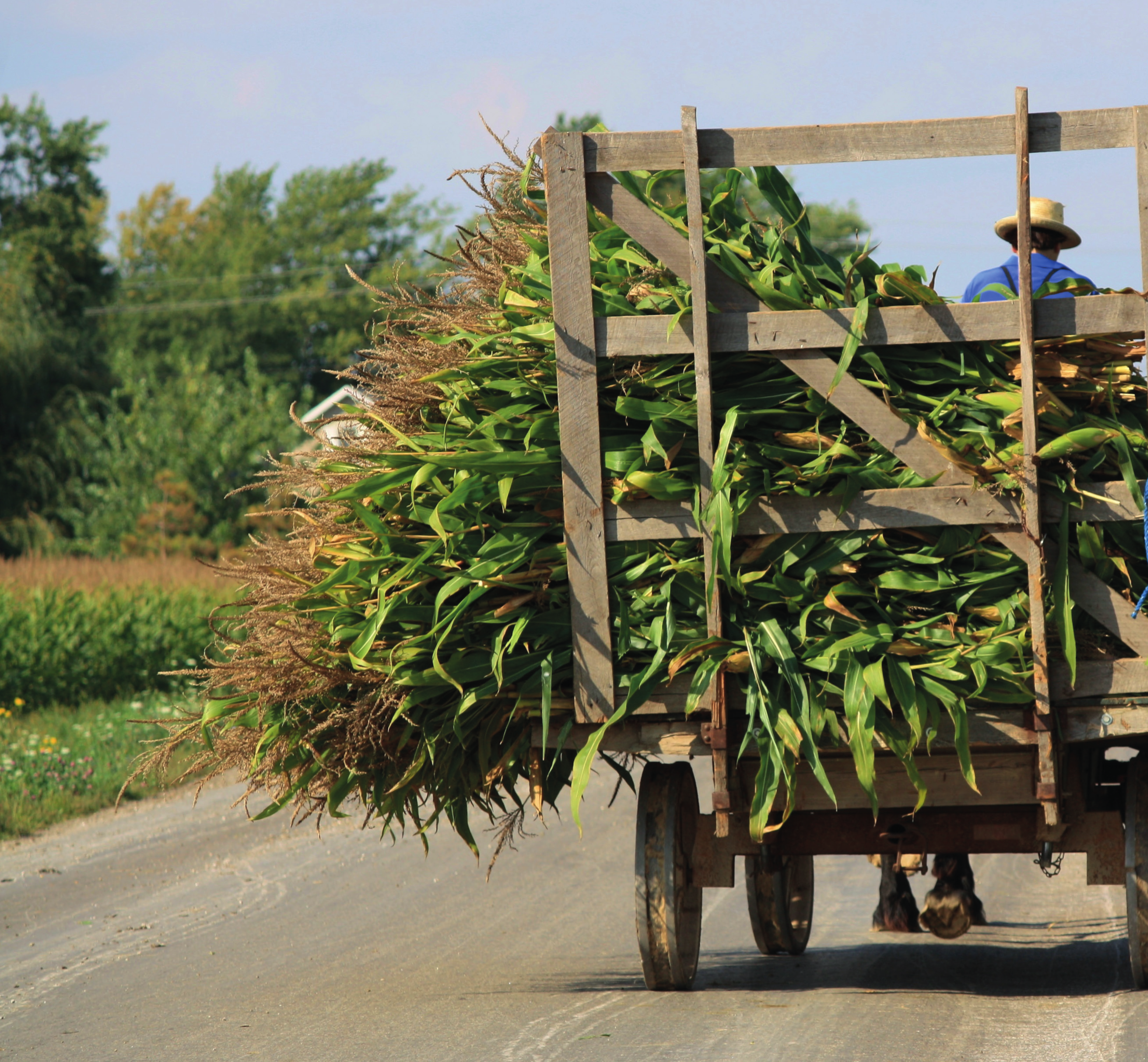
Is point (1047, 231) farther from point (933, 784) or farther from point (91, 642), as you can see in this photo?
point (91, 642)

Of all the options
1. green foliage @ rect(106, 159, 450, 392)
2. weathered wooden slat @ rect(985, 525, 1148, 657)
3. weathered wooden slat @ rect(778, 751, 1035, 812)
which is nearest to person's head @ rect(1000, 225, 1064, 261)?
weathered wooden slat @ rect(985, 525, 1148, 657)

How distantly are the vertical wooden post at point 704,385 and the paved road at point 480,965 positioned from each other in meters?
1.02

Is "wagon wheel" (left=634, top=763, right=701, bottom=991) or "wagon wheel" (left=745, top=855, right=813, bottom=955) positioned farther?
"wagon wheel" (left=745, top=855, right=813, bottom=955)

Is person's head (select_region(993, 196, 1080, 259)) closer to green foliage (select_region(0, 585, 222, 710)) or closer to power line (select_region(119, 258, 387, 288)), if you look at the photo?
green foliage (select_region(0, 585, 222, 710))

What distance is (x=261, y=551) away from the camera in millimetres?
5062

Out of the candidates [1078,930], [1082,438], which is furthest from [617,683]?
[1078,930]

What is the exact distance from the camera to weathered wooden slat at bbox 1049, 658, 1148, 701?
4.21 m

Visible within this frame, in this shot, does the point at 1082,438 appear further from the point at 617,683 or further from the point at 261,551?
the point at 261,551

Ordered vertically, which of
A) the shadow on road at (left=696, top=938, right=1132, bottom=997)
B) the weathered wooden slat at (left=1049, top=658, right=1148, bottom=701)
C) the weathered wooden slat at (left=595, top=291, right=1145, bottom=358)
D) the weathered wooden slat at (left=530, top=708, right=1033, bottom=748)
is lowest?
the shadow on road at (left=696, top=938, right=1132, bottom=997)

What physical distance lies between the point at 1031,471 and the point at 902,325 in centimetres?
62

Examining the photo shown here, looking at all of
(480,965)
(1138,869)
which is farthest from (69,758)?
(1138,869)

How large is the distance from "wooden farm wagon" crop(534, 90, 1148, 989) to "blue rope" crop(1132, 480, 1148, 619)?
0.11 ft

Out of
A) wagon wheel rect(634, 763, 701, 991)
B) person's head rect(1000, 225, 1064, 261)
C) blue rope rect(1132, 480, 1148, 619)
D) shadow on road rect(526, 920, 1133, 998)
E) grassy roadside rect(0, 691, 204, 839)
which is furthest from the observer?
grassy roadside rect(0, 691, 204, 839)

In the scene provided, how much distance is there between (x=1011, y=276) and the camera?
4586mm
